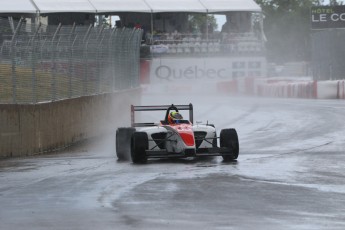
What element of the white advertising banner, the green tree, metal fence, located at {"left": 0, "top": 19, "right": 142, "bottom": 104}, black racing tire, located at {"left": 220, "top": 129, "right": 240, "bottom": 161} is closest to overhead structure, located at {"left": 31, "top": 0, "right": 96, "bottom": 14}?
the white advertising banner

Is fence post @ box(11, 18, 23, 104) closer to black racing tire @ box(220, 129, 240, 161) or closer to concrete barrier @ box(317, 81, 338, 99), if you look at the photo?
black racing tire @ box(220, 129, 240, 161)

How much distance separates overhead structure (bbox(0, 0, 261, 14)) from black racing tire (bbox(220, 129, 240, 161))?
38.3m

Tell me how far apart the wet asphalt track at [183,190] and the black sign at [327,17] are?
120ft

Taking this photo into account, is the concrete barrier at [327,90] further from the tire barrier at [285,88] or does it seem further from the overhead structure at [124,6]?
the overhead structure at [124,6]

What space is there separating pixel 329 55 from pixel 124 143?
36.2 m

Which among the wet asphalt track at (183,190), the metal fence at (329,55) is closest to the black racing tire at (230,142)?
the wet asphalt track at (183,190)

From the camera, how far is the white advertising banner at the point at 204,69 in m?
56.9

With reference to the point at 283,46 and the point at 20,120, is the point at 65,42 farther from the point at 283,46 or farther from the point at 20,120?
the point at 283,46

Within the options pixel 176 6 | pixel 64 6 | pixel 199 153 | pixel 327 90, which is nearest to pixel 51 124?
pixel 199 153

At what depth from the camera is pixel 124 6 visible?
58812 mm

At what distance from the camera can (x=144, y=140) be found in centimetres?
1591

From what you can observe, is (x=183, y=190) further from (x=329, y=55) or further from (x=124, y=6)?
(x=124, y=6)

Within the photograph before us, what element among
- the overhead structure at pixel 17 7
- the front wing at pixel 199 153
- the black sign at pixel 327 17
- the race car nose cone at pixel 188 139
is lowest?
the front wing at pixel 199 153

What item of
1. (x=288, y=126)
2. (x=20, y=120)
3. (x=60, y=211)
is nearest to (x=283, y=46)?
(x=288, y=126)
